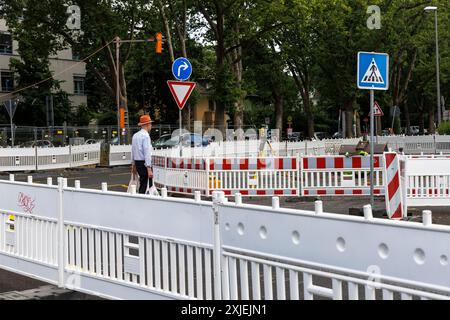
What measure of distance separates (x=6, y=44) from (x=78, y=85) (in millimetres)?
8697

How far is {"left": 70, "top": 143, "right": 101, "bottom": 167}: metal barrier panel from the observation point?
30188mm

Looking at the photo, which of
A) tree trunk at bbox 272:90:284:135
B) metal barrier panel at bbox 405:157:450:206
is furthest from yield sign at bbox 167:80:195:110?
tree trunk at bbox 272:90:284:135

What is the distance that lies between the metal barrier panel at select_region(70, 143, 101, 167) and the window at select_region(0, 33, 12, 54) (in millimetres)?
28519

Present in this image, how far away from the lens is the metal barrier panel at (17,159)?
27.9 meters

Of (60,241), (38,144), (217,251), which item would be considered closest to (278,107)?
(38,144)

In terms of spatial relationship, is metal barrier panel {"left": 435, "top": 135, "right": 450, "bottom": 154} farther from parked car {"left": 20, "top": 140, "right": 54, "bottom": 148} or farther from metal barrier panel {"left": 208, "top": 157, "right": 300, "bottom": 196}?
metal barrier panel {"left": 208, "top": 157, "right": 300, "bottom": 196}

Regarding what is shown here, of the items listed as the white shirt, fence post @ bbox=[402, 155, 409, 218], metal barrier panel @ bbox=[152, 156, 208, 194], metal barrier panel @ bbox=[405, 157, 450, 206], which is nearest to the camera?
the white shirt

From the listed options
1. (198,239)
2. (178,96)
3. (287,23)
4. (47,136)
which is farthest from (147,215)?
(287,23)

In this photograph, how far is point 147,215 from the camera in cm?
569

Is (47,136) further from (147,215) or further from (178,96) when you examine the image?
(147,215)

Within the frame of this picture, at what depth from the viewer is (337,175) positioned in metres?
15.0

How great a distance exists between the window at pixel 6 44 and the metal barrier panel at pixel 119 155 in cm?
2771

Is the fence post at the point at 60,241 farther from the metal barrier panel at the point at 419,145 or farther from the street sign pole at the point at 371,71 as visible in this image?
the metal barrier panel at the point at 419,145
